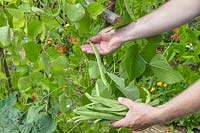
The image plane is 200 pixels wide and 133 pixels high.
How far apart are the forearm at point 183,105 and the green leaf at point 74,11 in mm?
355

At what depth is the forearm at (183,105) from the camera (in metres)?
1.31

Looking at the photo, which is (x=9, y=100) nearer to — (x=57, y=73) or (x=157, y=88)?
(x=57, y=73)

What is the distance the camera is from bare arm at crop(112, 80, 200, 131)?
1.31 meters

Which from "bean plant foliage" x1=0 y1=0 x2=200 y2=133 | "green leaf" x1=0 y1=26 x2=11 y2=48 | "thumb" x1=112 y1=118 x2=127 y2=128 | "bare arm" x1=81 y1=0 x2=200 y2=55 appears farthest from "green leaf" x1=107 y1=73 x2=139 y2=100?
"green leaf" x1=0 y1=26 x2=11 y2=48

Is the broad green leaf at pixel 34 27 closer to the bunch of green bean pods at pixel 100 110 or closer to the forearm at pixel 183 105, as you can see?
the bunch of green bean pods at pixel 100 110

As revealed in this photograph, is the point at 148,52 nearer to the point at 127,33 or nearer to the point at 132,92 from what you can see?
the point at 127,33

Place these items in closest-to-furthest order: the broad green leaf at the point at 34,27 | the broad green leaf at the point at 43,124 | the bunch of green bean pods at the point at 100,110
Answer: the bunch of green bean pods at the point at 100,110 < the broad green leaf at the point at 34,27 < the broad green leaf at the point at 43,124

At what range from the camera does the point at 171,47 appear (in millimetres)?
1838

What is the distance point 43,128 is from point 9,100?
0.47 ft

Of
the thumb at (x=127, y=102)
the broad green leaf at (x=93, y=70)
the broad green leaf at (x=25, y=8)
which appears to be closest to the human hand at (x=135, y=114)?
the thumb at (x=127, y=102)

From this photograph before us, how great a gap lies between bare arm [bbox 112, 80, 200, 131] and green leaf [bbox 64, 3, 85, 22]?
0.89 feet

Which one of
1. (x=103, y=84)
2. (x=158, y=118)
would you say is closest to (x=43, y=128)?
(x=103, y=84)

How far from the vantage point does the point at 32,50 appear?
144cm

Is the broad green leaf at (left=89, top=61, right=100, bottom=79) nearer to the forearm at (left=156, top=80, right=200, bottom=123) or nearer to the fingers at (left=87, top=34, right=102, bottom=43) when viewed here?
the fingers at (left=87, top=34, right=102, bottom=43)
